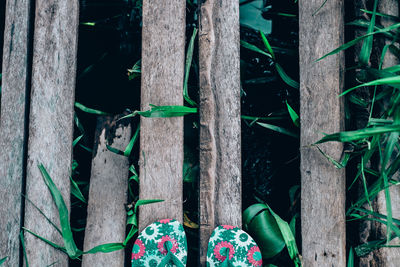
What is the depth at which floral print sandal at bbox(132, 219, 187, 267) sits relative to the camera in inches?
31.6

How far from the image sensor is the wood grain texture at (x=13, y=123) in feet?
2.70

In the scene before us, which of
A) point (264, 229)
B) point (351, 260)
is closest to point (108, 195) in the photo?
point (264, 229)

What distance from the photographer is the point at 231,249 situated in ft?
2.71

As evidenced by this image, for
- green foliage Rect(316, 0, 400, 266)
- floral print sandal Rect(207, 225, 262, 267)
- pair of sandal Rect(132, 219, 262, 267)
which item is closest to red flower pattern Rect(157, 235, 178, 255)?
pair of sandal Rect(132, 219, 262, 267)

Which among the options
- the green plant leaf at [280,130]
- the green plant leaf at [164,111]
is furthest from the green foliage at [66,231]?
the green plant leaf at [280,130]

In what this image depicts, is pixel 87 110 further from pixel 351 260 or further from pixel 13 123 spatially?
pixel 351 260

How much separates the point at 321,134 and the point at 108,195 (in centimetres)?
65

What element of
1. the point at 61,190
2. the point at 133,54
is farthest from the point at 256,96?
the point at 61,190

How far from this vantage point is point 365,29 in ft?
2.72

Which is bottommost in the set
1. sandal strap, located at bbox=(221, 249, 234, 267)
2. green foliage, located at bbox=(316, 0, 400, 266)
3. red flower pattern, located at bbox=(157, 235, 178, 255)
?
sandal strap, located at bbox=(221, 249, 234, 267)

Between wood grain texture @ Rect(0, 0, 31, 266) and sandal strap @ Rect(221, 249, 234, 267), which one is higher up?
wood grain texture @ Rect(0, 0, 31, 266)

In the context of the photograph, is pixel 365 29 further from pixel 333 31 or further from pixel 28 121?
pixel 28 121

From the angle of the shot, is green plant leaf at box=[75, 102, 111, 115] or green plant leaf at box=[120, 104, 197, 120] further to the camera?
green plant leaf at box=[75, 102, 111, 115]

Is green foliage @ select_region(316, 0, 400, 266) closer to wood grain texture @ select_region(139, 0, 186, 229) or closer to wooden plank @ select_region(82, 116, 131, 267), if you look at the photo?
wood grain texture @ select_region(139, 0, 186, 229)
